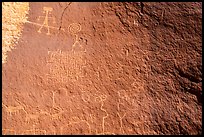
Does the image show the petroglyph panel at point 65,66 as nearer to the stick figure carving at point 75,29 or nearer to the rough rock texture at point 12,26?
the stick figure carving at point 75,29

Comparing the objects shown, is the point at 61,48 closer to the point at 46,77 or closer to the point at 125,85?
the point at 46,77

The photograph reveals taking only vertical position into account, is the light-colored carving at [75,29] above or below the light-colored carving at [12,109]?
above

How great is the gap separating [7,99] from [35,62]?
29cm

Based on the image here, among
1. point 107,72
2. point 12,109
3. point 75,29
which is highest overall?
point 75,29

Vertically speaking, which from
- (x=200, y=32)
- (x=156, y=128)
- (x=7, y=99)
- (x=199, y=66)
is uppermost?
(x=200, y=32)

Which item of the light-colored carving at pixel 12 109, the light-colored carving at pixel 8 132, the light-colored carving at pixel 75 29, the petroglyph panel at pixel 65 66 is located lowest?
the light-colored carving at pixel 8 132

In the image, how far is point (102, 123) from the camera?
235 centimetres

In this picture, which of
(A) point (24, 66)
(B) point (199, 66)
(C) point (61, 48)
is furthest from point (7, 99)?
(B) point (199, 66)

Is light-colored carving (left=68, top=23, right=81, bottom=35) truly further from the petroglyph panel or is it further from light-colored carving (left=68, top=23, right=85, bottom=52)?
the petroglyph panel

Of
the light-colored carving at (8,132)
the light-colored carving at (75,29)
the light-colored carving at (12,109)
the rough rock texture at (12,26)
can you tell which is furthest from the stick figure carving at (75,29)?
the light-colored carving at (8,132)

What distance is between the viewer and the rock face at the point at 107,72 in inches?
91.7

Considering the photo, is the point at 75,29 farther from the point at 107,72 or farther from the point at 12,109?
the point at 12,109

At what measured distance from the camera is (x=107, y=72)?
2.37m

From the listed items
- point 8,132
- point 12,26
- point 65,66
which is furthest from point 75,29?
point 8,132
